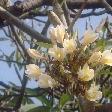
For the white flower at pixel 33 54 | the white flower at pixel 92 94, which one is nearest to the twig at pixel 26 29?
the white flower at pixel 33 54

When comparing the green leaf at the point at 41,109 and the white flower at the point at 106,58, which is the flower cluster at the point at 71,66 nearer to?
the white flower at the point at 106,58

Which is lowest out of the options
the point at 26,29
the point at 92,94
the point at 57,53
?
the point at 92,94

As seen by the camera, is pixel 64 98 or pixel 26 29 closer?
pixel 64 98

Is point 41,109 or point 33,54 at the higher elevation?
point 33,54

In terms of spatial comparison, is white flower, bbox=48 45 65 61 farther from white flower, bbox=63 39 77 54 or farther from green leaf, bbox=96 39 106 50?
green leaf, bbox=96 39 106 50

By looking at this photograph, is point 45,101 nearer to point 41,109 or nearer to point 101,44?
point 41,109

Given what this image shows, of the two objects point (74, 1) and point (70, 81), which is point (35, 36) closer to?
point (70, 81)

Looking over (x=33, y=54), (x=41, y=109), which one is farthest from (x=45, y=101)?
(x=33, y=54)

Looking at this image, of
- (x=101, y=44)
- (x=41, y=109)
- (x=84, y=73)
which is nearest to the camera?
(x=84, y=73)
